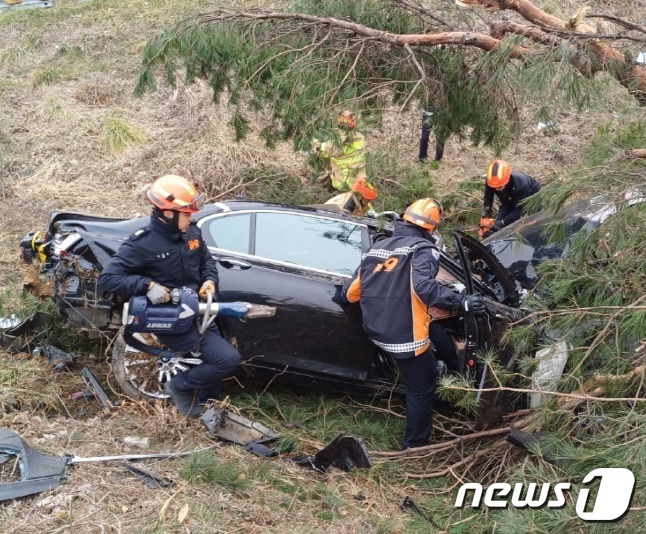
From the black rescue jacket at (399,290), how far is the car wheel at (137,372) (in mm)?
A: 1519

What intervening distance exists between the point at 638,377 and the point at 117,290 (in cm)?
296

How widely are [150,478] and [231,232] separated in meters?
1.95

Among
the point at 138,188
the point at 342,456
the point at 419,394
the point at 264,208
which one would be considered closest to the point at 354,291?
the point at 419,394

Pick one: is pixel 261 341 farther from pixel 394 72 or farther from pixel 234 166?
pixel 234 166

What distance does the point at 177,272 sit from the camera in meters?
4.78

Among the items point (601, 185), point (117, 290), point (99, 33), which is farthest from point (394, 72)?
point (99, 33)

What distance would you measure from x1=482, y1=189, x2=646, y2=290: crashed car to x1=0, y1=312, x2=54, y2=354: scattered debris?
3526mm

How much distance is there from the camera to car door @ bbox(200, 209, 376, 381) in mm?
5188

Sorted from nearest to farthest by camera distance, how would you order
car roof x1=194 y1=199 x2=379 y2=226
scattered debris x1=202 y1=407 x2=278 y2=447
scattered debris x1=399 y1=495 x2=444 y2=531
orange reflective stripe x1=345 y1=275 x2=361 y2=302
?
scattered debris x1=399 y1=495 x2=444 y2=531, scattered debris x1=202 y1=407 x2=278 y2=447, orange reflective stripe x1=345 y1=275 x2=361 y2=302, car roof x1=194 y1=199 x2=379 y2=226

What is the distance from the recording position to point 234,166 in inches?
367

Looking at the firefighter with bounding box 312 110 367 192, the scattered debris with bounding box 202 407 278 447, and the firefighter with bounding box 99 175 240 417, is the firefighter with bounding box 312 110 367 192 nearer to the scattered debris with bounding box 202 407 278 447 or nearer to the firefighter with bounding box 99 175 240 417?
the firefighter with bounding box 99 175 240 417

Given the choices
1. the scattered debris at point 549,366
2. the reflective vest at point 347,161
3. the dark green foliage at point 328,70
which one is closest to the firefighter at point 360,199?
the reflective vest at point 347,161

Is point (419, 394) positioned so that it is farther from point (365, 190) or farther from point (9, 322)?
point (9, 322)

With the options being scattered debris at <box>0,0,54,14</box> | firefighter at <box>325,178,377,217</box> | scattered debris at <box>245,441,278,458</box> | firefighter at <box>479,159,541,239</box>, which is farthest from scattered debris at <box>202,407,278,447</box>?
scattered debris at <box>0,0,54,14</box>
